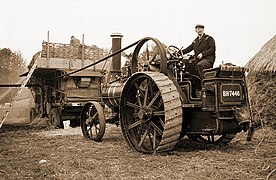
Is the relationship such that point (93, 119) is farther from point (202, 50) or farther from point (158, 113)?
point (202, 50)

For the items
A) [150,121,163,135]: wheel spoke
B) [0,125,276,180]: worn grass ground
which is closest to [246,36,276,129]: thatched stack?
[0,125,276,180]: worn grass ground

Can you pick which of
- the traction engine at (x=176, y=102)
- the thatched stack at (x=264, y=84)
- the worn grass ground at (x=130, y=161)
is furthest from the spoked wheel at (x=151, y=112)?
the thatched stack at (x=264, y=84)

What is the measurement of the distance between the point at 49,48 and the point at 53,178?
25.5 ft

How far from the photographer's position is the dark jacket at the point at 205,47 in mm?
6293

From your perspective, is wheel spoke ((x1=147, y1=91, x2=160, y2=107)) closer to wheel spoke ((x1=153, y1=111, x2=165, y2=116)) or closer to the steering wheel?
wheel spoke ((x1=153, y1=111, x2=165, y2=116))

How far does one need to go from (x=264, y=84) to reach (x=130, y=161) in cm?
551

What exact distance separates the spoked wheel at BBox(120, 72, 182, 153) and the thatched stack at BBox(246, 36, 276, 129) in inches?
156

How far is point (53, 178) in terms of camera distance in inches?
162

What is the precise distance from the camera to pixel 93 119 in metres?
7.70

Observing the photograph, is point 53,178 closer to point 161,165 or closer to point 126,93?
point 161,165

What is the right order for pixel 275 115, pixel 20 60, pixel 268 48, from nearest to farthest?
pixel 275 115
pixel 268 48
pixel 20 60

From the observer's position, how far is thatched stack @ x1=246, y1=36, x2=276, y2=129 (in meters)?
9.06

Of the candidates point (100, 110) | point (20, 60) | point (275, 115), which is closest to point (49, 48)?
point (100, 110)

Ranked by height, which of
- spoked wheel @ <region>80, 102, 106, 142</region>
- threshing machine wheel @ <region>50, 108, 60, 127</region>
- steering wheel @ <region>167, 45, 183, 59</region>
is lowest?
threshing machine wheel @ <region>50, 108, 60, 127</region>
